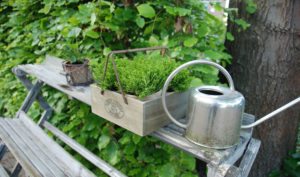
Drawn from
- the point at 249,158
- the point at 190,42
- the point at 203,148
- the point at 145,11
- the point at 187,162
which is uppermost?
the point at 145,11

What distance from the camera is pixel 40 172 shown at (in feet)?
4.57

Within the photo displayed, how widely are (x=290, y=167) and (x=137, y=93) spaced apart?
4.74ft

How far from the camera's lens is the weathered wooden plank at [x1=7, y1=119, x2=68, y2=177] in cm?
146

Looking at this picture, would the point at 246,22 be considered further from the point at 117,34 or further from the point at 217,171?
the point at 217,171

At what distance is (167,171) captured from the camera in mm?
1320

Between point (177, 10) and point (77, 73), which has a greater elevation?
point (177, 10)

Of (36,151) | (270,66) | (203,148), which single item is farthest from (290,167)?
(36,151)

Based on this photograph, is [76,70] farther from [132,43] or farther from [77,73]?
[132,43]

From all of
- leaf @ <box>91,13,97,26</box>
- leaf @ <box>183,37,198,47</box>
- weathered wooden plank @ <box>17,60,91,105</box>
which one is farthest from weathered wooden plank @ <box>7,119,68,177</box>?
leaf @ <box>183,37,198,47</box>

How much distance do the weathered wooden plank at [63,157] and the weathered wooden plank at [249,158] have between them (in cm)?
76

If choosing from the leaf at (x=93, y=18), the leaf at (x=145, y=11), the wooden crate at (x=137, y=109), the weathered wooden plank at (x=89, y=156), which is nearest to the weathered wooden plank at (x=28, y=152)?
the weathered wooden plank at (x=89, y=156)

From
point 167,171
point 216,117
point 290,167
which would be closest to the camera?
point 216,117

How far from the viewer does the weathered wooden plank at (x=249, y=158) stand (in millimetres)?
966

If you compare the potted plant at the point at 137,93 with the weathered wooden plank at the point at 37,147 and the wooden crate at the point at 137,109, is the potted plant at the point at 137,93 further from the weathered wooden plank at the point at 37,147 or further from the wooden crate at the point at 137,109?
the weathered wooden plank at the point at 37,147
